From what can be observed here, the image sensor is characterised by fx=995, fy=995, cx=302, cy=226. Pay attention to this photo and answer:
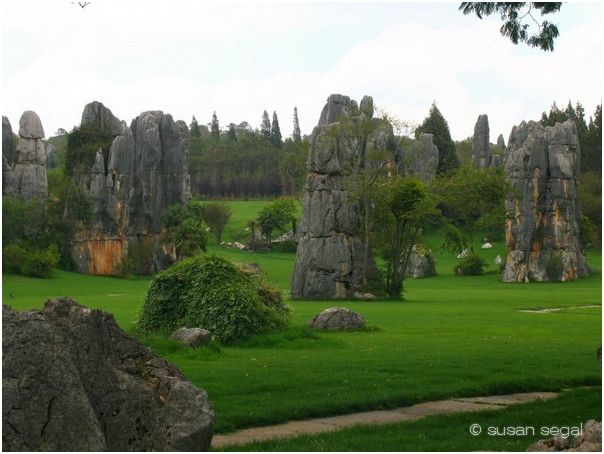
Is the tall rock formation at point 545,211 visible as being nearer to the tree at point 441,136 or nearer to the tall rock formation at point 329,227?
the tall rock formation at point 329,227

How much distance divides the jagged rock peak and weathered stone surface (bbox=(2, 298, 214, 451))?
275ft

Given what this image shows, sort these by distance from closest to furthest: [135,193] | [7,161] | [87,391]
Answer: [87,391], [135,193], [7,161]

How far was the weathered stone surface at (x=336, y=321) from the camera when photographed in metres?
27.0

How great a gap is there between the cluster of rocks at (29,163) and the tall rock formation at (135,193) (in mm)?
4063

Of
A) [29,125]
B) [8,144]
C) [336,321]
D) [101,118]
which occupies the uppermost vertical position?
[101,118]

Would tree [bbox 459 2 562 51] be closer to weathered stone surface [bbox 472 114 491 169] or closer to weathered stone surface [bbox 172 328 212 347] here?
weathered stone surface [bbox 172 328 212 347]

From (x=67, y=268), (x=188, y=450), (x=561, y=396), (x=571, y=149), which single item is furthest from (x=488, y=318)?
(x=67, y=268)

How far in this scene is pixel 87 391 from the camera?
8938mm

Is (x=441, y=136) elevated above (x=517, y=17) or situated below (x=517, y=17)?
above

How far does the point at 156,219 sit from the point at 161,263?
4.19m

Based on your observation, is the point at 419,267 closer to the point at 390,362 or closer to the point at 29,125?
the point at 29,125

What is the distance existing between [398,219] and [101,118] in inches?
2028

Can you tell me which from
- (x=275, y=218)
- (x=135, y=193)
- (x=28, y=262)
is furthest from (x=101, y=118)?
(x=28, y=262)

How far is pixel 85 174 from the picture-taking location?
8969cm
